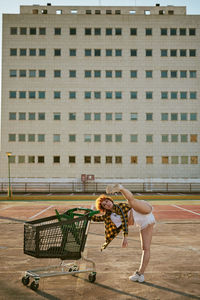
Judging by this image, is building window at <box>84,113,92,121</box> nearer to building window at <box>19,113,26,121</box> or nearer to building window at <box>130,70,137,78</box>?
building window at <box>130,70,137,78</box>

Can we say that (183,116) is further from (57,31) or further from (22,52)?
(22,52)

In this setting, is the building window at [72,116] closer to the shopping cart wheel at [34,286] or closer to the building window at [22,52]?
the building window at [22,52]

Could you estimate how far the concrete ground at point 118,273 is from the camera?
180 inches

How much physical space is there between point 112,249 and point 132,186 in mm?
34172

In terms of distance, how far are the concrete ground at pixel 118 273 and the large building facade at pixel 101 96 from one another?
1476 inches

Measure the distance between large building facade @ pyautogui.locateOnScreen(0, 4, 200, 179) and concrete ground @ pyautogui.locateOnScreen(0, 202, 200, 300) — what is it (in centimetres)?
3748

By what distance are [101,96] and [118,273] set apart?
4241 cm

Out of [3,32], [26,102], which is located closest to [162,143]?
[26,102]

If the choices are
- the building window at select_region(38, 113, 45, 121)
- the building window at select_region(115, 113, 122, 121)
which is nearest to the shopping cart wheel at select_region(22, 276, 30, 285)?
the building window at select_region(115, 113, 122, 121)

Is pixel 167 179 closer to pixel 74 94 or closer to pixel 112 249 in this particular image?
pixel 74 94

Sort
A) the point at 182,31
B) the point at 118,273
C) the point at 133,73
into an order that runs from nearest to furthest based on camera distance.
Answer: the point at 118,273, the point at 133,73, the point at 182,31

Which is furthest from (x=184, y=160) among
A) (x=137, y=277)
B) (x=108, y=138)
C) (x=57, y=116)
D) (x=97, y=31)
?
(x=137, y=277)

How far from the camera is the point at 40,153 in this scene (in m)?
46.5

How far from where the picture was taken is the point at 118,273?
223 inches
